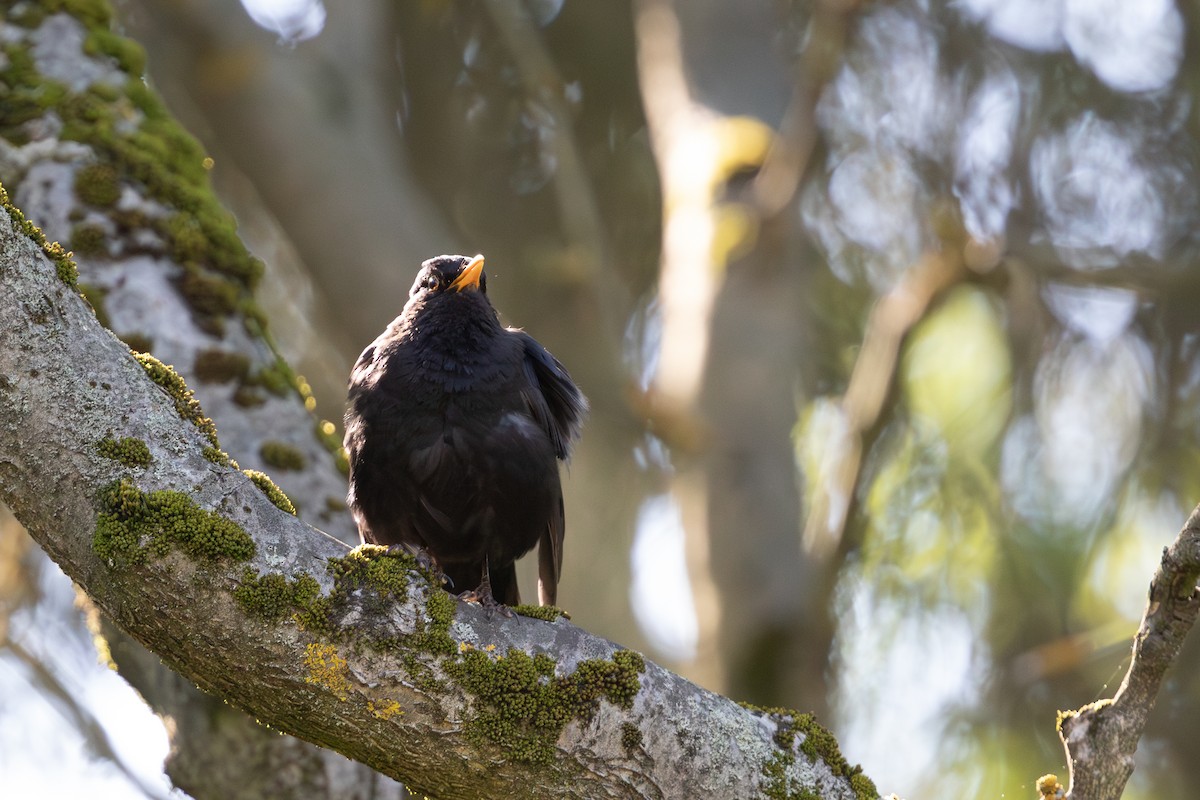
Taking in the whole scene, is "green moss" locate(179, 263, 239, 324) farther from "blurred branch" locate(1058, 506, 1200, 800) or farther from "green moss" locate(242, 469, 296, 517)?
"blurred branch" locate(1058, 506, 1200, 800)

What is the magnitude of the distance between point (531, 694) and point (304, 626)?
18.8 inches

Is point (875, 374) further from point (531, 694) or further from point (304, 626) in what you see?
point (304, 626)

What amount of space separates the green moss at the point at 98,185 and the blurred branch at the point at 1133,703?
121 inches

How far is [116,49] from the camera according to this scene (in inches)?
157

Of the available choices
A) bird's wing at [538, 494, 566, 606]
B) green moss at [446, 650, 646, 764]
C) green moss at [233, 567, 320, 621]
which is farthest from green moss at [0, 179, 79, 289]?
bird's wing at [538, 494, 566, 606]

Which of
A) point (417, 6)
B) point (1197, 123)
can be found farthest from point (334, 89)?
point (1197, 123)

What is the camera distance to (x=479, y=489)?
145 inches

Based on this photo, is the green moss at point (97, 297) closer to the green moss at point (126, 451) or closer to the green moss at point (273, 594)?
the green moss at point (126, 451)

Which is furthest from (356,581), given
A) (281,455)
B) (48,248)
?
(281,455)

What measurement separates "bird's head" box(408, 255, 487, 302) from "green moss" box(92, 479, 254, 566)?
2107 mm

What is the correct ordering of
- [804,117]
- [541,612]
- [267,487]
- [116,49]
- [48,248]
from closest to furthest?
[48,248], [267,487], [541,612], [116,49], [804,117]

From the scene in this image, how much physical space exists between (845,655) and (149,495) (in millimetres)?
4880

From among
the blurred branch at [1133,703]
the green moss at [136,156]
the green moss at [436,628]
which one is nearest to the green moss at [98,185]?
the green moss at [136,156]

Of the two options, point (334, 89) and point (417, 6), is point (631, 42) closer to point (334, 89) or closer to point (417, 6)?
point (417, 6)
